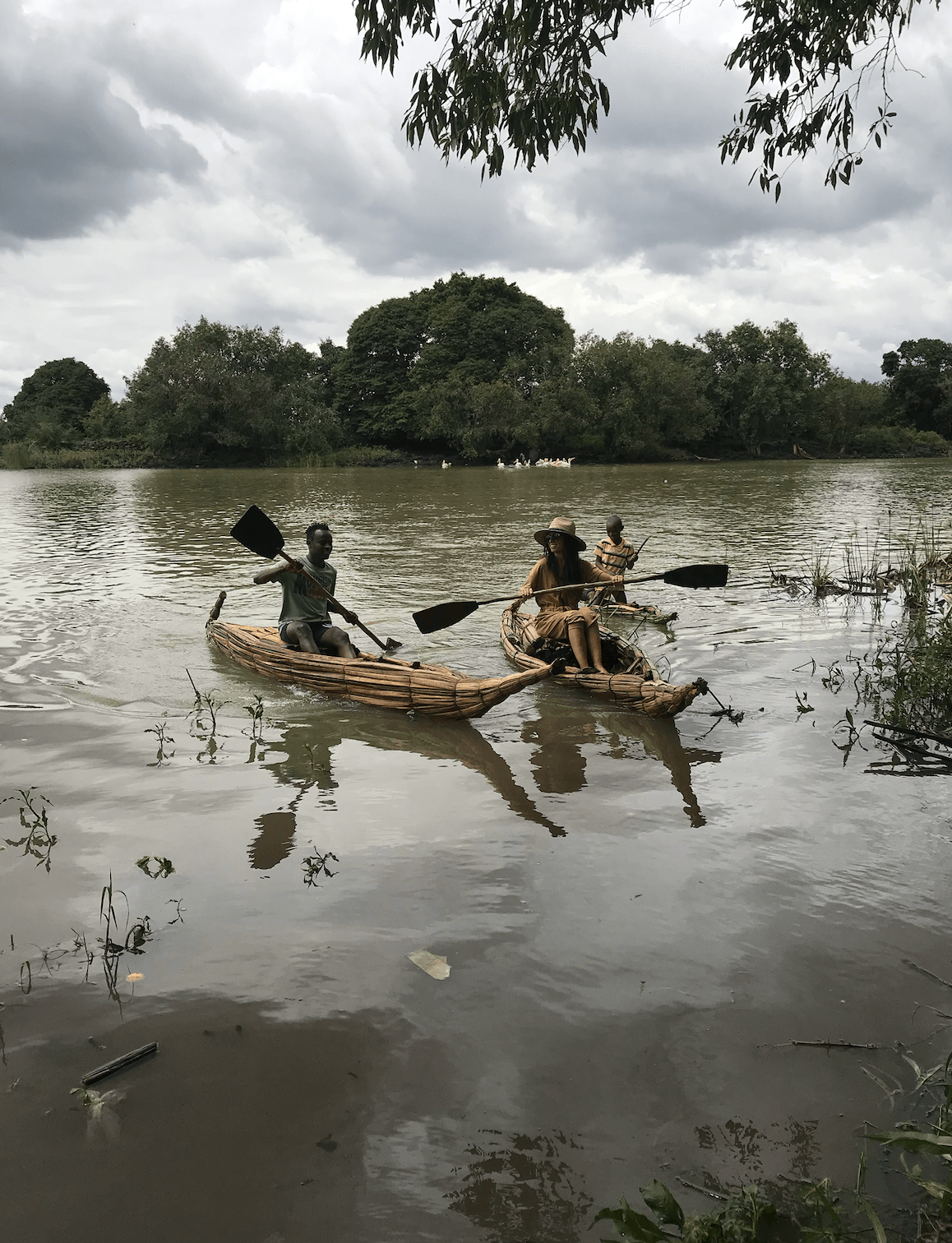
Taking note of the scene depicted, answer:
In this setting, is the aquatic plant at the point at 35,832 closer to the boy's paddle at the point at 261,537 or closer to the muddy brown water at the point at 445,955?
the muddy brown water at the point at 445,955

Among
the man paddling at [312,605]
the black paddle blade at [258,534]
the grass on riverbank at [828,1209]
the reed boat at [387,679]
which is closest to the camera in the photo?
the grass on riverbank at [828,1209]

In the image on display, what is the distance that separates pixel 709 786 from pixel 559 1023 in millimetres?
2688

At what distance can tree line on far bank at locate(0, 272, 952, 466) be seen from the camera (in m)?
53.4

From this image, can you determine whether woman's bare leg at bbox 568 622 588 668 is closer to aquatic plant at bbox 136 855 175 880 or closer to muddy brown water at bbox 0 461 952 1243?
muddy brown water at bbox 0 461 952 1243

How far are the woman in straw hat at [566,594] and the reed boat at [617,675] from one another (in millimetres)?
162

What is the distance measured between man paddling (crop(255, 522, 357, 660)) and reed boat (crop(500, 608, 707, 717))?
1.63 m

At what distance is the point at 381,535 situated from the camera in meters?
20.0

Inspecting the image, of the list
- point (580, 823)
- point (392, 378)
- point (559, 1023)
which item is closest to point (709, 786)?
point (580, 823)

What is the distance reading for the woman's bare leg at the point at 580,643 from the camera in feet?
24.8

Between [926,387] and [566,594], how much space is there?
76412 millimetres

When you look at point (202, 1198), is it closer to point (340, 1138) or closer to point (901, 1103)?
point (340, 1138)

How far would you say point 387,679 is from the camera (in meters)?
6.96

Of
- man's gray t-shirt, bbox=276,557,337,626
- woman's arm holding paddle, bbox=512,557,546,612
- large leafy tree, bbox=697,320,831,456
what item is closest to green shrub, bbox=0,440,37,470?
large leafy tree, bbox=697,320,831,456

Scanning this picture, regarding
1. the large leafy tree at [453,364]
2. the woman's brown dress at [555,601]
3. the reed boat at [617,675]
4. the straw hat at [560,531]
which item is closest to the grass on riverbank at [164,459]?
the large leafy tree at [453,364]
